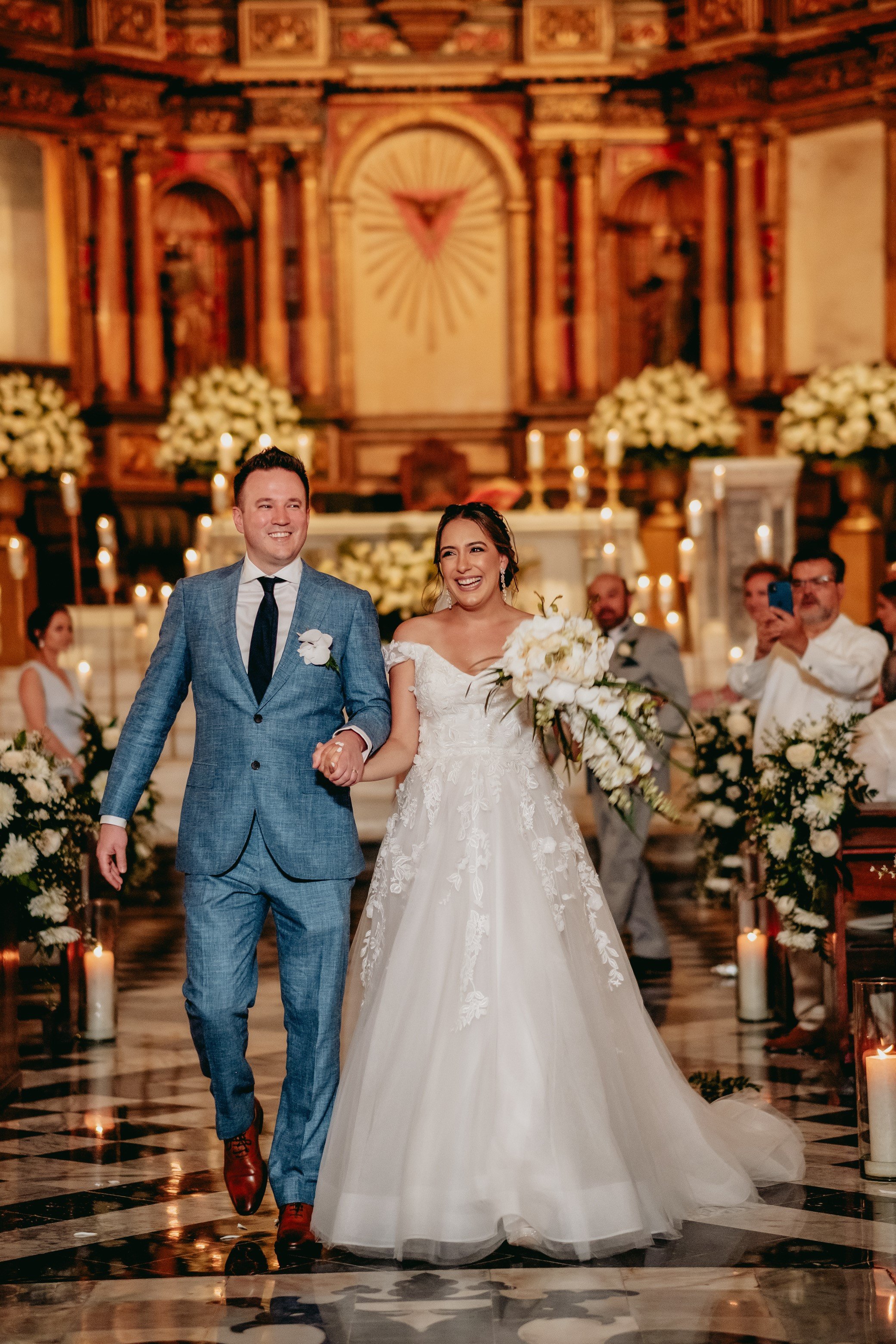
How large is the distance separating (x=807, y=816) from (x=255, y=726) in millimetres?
2551

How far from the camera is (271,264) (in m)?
15.9

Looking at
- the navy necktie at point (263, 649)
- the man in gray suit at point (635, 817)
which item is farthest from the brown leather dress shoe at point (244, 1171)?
the man in gray suit at point (635, 817)

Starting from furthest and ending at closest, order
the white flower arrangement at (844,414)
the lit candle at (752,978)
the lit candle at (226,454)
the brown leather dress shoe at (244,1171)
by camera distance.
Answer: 1. the white flower arrangement at (844,414)
2. the lit candle at (226,454)
3. the lit candle at (752,978)
4. the brown leather dress shoe at (244,1171)

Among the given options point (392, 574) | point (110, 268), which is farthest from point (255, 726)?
point (110, 268)

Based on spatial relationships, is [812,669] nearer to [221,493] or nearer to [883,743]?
[883,743]

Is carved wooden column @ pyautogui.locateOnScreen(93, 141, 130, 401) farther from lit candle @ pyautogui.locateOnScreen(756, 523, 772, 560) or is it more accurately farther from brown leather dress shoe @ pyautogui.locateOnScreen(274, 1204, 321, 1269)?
brown leather dress shoe @ pyautogui.locateOnScreen(274, 1204, 321, 1269)

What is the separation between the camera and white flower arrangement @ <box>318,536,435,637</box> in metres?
11.6

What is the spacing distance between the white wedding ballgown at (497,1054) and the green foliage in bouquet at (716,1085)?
0.71 metres

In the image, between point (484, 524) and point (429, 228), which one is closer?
point (484, 524)

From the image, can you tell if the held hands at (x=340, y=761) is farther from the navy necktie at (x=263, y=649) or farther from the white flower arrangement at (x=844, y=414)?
the white flower arrangement at (x=844, y=414)

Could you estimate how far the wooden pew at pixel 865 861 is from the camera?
247 inches

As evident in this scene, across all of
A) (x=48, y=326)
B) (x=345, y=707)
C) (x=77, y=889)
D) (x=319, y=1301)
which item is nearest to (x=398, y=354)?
(x=48, y=326)

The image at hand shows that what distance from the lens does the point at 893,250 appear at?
1474cm

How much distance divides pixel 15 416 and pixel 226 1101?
10.0 m
